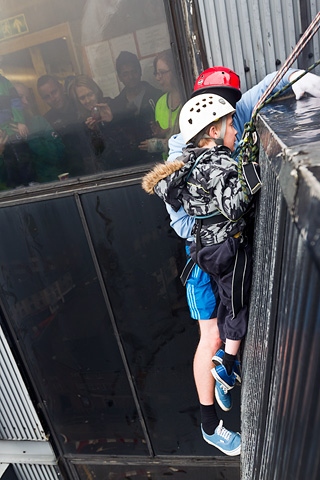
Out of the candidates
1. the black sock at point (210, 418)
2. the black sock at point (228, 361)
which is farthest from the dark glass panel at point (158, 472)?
the black sock at point (228, 361)

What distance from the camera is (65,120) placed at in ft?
13.2

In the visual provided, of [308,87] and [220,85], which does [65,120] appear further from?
[308,87]

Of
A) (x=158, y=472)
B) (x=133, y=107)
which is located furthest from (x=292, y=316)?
(x=158, y=472)

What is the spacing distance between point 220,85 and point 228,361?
167cm

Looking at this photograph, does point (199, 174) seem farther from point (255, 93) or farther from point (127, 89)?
point (127, 89)

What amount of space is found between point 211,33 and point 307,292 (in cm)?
297

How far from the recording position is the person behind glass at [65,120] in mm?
3930

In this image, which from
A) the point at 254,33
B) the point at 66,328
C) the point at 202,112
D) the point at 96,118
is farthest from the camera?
the point at 66,328

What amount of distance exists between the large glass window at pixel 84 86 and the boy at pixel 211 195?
143cm

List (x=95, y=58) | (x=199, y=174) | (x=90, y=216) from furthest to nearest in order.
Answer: (x=90, y=216) → (x=95, y=58) → (x=199, y=174)

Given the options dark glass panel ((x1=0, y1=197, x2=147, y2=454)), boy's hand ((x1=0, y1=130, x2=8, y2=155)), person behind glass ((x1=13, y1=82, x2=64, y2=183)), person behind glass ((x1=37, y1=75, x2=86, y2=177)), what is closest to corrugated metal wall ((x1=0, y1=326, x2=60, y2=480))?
dark glass panel ((x1=0, y1=197, x2=147, y2=454))

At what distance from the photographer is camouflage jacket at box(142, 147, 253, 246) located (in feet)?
6.77

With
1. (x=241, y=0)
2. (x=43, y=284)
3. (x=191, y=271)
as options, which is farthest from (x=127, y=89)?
(x=43, y=284)

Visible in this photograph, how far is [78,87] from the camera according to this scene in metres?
3.86
